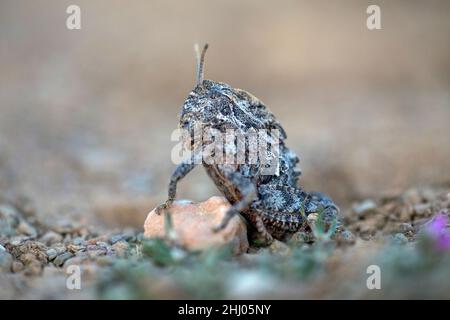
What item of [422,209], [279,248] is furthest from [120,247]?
[422,209]

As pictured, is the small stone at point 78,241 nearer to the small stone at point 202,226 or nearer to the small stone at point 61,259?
the small stone at point 61,259

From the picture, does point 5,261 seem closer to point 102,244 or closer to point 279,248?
point 102,244

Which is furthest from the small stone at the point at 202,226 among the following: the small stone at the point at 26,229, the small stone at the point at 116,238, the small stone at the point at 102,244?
the small stone at the point at 26,229

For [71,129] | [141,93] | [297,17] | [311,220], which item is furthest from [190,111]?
[297,17]

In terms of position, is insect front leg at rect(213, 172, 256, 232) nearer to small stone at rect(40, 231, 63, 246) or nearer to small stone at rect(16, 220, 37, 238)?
small stone at rect(40, 231, 63, 246)

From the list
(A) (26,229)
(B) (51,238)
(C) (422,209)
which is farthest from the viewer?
(A) (26,229)

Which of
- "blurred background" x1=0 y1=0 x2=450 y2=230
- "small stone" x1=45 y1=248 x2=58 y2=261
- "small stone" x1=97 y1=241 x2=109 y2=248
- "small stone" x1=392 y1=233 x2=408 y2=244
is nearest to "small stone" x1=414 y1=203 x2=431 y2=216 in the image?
"small stone" x1=392 y1=233 x2=408 y2=244

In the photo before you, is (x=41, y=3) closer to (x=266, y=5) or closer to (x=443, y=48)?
(x=266, y=5)

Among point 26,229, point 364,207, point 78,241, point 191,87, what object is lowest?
point 78,241
